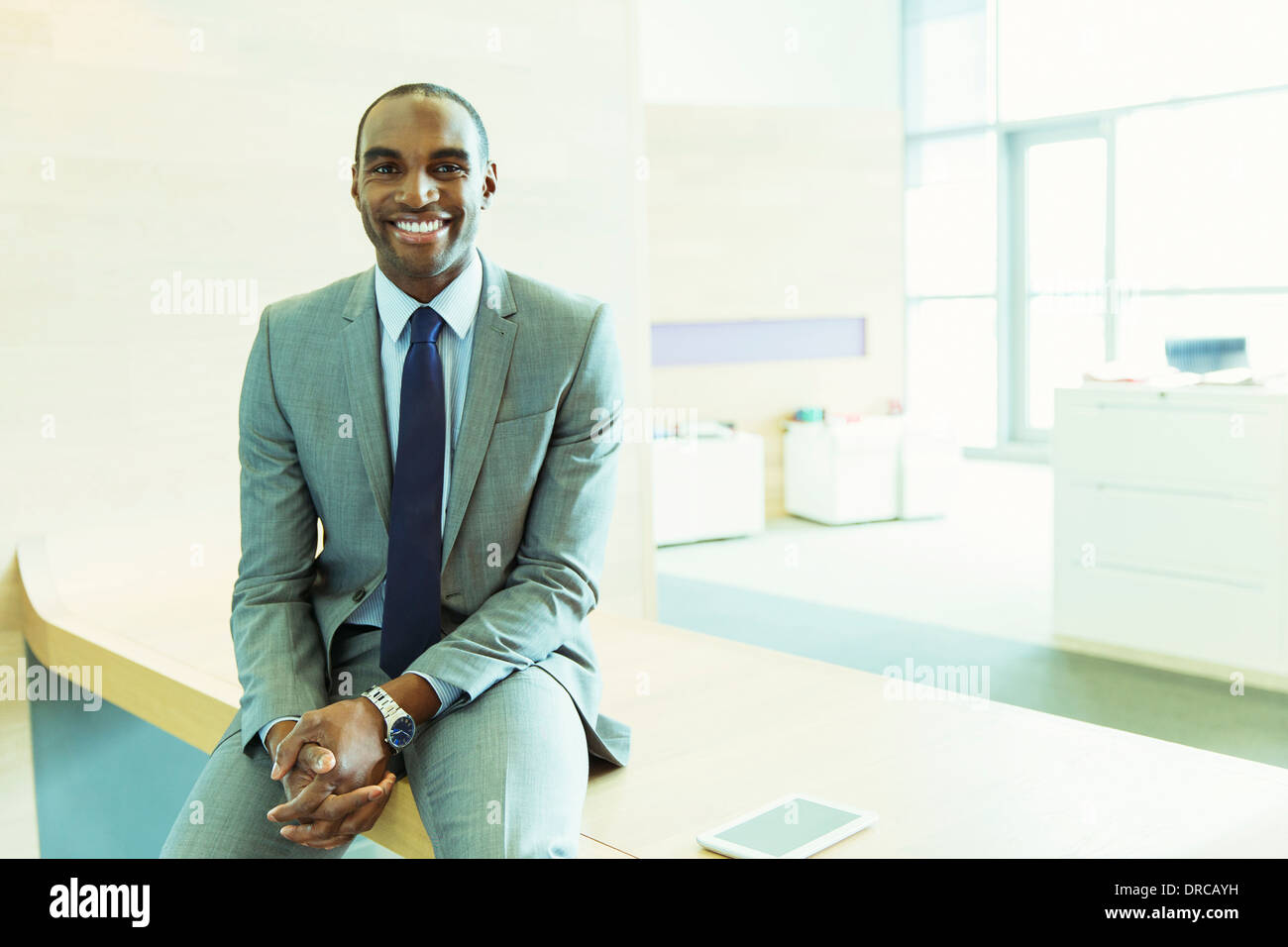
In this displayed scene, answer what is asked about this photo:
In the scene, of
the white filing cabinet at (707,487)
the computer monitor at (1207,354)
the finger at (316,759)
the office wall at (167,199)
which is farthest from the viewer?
the white filing cabinet at (707,487)

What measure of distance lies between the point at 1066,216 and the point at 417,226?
765 cm

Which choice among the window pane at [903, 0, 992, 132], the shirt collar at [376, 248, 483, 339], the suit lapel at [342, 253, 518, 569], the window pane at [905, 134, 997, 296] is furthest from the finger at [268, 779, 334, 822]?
the window pane at [903, 0, 992, 132]

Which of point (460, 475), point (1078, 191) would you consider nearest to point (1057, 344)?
point (1078, 191)

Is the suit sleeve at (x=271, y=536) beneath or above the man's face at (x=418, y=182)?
beneath

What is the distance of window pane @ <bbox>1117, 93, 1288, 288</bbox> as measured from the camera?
7.31 metres

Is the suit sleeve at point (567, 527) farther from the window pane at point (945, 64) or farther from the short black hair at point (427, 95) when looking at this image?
the window pane at point (945, 64)

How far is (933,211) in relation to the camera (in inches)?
353

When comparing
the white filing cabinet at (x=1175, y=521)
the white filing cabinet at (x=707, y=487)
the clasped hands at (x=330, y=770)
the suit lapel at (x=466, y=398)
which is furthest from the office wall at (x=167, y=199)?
the white filing cabinet at (x=707, y=487)

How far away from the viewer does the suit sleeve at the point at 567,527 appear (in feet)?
5.32

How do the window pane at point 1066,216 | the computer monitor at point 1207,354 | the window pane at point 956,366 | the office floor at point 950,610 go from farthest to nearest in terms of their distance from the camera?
the window pane at point 956,366, the window pane at point 1066,216, the computer monitor at point 1207,354, the office floor at point 950,610

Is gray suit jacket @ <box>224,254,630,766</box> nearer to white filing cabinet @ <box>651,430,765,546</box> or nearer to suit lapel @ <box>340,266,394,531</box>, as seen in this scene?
suit lapel @ <box>340,266,394,531</box>

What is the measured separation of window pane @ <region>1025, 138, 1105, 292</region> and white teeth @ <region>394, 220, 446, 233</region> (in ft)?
24.4
